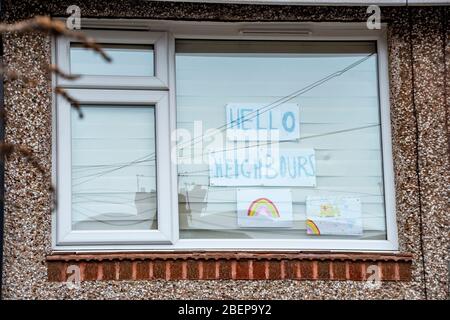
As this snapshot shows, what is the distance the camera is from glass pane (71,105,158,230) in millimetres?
4684

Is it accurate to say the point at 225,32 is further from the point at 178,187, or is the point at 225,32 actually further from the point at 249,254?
the point at 249,254

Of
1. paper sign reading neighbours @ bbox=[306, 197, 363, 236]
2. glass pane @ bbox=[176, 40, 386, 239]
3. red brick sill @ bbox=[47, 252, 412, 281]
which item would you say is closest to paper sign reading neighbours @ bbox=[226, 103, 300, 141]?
glass pane @ bbox=[176, 40, 386, 239]

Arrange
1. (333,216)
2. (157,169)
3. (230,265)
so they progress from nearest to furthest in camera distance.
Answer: (230,265), (157,169), (333,216)

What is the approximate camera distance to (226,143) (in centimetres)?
482

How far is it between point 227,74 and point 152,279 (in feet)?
4.74

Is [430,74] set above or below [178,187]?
above

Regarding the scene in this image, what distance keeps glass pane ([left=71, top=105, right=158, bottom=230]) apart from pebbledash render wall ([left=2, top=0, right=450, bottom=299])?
0.73 ft

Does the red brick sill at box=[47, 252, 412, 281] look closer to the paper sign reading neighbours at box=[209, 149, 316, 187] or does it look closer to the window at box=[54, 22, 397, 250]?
the window at box=[54, 22, 397, 250]

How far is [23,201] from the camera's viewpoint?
4480mm

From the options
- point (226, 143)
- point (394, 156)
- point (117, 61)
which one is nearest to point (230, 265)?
point (226, 143)

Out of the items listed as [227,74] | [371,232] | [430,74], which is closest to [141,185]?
[227,74]

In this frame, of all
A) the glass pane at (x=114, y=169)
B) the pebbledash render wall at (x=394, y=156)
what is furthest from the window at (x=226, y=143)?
the pebbledash render wall at (x=394, y=156)

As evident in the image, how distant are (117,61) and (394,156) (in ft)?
6.34

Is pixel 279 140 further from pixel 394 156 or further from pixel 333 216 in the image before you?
pixel 394 156
